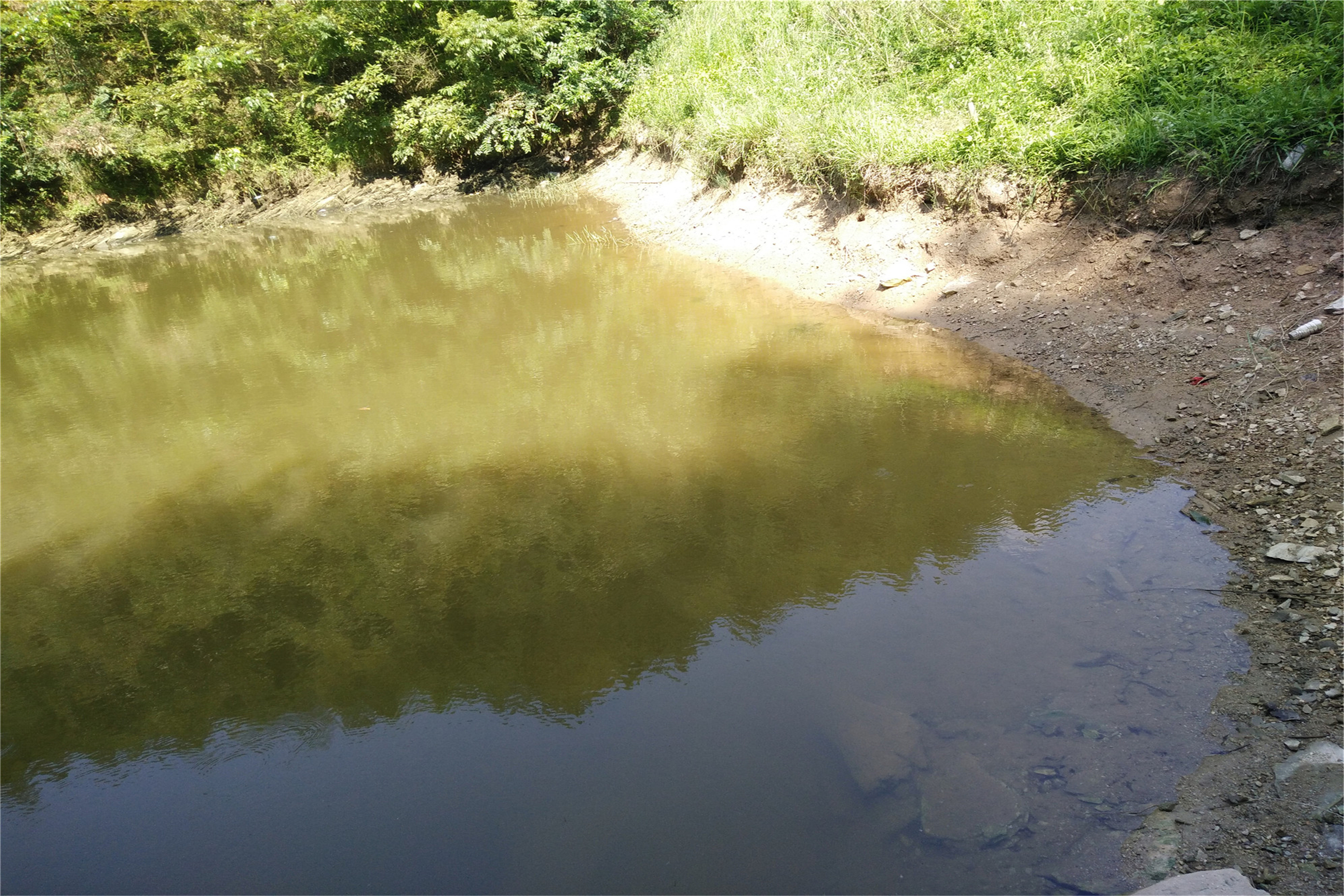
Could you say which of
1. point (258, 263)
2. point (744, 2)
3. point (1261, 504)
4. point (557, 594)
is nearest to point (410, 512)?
point (557, 594)

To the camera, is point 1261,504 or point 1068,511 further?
point 1068,511

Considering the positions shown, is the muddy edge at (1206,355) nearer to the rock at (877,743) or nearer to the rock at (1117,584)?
the rock at (1117,584)

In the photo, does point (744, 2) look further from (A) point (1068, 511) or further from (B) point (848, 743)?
(B) point (848, 743)

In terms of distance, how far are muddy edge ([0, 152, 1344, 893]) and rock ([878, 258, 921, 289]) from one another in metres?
0.02

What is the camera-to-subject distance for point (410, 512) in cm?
448

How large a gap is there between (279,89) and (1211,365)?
16372 millimetres

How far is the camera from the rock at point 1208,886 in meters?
1.99

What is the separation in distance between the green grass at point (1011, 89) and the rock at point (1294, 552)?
312 cm

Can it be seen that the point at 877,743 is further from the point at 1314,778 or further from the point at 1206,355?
the point at 1206,355

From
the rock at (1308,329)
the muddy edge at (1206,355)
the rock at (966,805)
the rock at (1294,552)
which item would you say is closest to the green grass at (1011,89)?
the muddy edge at (1206,355)

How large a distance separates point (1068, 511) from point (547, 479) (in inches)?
113

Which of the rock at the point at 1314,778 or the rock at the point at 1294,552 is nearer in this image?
the rock at the point at 1314,778

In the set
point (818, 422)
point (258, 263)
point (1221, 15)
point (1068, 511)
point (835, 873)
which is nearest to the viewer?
point (835, 873)

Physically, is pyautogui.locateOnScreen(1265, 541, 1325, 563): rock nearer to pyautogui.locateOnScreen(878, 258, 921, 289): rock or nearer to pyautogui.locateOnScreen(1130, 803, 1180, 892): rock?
pyautogui.locateOnScreen(1130, 803, 1180, 892): rock
